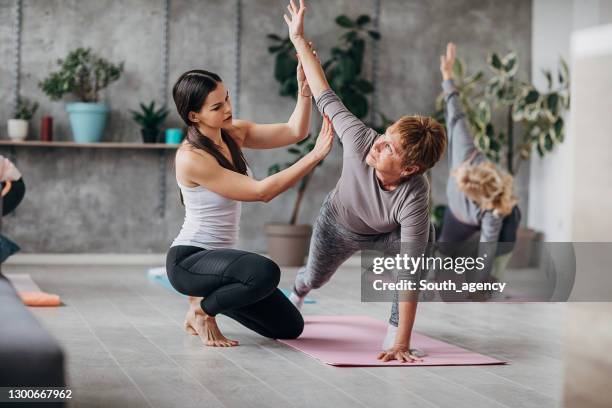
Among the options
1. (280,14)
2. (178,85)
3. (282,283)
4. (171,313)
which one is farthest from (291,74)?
(178,85)

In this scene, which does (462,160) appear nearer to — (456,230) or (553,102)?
(456,230)

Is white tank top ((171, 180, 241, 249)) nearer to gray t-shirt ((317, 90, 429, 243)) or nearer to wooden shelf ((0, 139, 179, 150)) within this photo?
gray t-shirt ((317, 90, 429, 243))

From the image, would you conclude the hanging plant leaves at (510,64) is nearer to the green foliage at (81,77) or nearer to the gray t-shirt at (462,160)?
the gray t-shirt at (462,160)

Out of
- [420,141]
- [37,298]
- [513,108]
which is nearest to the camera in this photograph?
[420,141]

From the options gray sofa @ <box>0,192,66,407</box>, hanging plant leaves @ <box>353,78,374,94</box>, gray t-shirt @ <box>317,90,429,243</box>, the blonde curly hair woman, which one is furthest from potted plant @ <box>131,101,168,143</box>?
gray sofa @ <box>0,192,66,407</box>

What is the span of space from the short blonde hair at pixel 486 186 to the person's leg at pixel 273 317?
1.72 m

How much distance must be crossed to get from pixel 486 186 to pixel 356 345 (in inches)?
69.8

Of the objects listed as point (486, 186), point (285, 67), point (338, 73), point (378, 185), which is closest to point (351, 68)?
point (338, 73)

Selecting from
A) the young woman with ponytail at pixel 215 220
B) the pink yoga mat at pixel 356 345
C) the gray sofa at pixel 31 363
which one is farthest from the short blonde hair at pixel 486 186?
the gray sofa at pixel 31 363

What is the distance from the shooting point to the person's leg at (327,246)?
10.8 feet

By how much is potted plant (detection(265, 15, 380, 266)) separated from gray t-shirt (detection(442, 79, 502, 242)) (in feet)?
5.89

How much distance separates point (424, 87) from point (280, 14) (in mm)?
1317

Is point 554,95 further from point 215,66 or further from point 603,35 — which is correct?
point 603,35

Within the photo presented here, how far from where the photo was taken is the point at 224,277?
10.4 ft
